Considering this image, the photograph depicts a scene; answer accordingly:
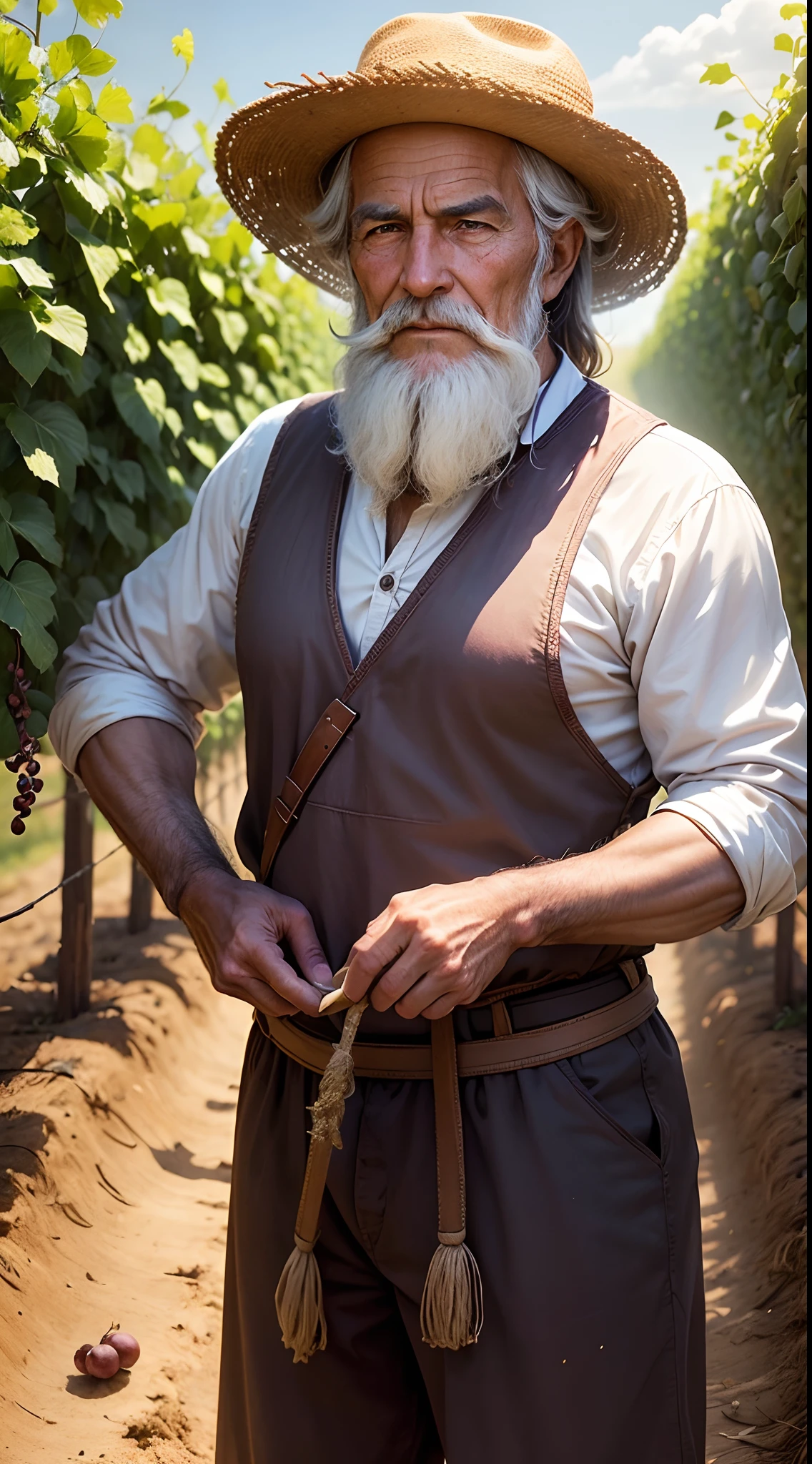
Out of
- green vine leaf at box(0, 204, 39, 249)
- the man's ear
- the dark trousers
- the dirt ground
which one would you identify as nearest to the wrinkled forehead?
the man's ear

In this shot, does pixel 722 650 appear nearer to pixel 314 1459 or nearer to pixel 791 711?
pixel 791 711

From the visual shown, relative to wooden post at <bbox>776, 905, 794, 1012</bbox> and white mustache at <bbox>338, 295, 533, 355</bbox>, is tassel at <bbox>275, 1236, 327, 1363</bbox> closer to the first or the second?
white mustache at <bbox>338, 295, 533, 355</bbox>

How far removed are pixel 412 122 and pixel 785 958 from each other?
3593 mm

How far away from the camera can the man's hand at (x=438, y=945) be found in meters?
1.45

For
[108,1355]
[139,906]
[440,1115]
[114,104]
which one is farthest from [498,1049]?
[139,906]

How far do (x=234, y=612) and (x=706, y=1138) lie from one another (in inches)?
136

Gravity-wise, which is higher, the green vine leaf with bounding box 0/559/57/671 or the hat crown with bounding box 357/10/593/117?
the hat crown with bounding box 357/10/593/117

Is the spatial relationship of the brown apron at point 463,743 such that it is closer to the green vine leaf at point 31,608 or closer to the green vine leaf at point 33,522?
the green vine leaf at point 31,608

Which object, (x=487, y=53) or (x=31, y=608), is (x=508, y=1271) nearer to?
(x=31, y=608)

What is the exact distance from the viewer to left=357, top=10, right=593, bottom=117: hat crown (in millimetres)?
1783

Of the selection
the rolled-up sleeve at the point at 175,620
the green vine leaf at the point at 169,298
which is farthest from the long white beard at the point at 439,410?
the green vine leaf at the point at 169,298

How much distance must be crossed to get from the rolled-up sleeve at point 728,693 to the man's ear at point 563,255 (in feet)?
1.87

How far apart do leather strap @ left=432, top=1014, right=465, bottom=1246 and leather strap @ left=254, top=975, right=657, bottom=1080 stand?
0.03m

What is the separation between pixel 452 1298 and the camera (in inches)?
60.7
